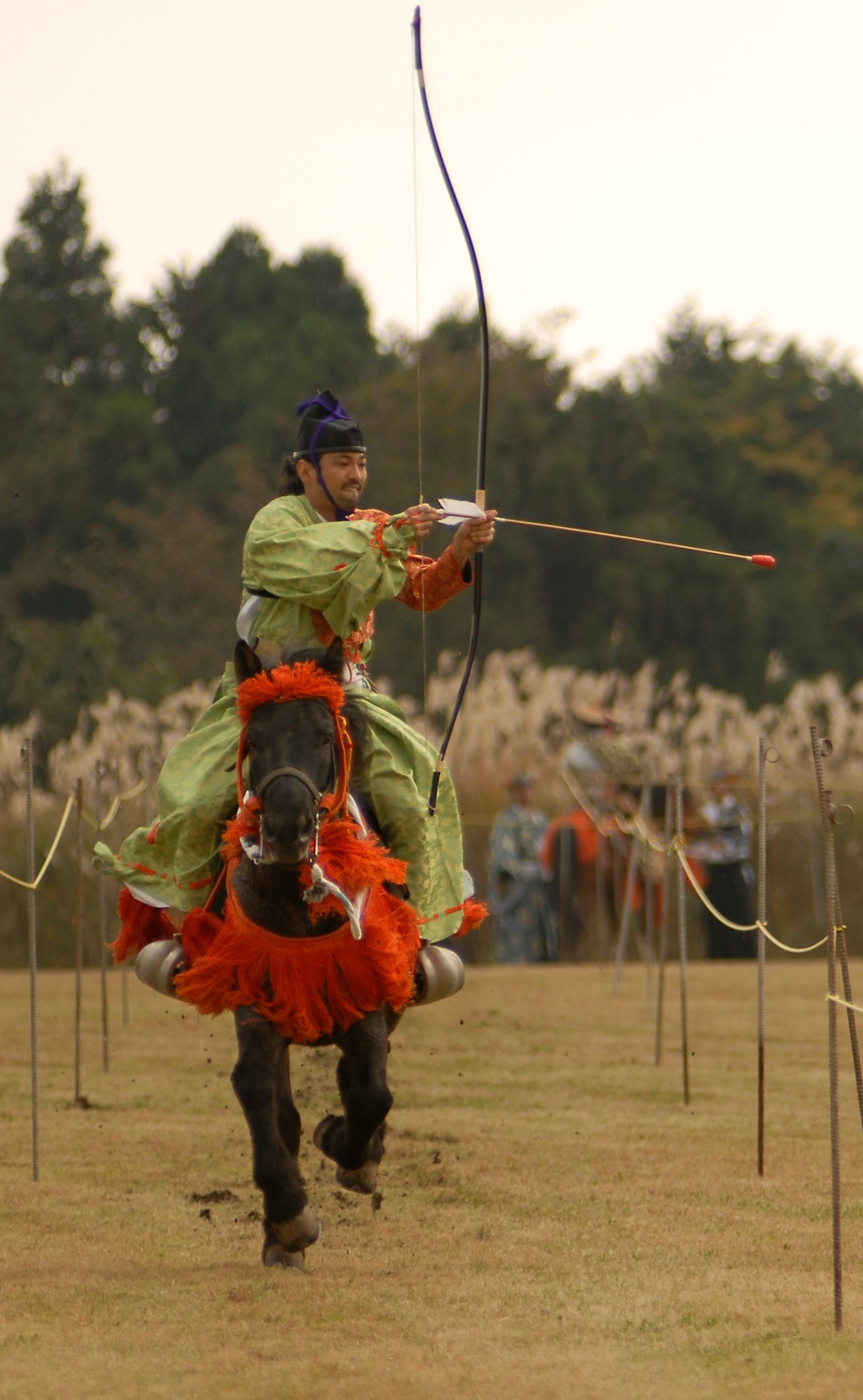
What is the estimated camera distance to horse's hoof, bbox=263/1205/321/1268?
18.6ft

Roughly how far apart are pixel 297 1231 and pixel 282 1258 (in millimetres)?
143

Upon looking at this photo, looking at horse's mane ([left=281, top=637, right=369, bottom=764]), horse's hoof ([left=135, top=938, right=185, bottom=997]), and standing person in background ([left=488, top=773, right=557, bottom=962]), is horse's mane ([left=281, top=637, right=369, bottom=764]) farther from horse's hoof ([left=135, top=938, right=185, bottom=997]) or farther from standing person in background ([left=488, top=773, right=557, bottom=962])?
standing person in background ([left=488, top=773, right=557, bottom=962])

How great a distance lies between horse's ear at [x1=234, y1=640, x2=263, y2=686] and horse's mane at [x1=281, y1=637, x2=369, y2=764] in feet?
0.28

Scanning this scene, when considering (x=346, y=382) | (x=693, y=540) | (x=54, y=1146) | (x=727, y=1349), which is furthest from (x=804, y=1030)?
(x=346, y=382)

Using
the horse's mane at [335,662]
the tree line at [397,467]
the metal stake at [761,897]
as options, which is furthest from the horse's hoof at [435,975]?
the tree line at [397,467]

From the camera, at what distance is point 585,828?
58.4 feet

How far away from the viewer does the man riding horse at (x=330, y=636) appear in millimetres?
5887

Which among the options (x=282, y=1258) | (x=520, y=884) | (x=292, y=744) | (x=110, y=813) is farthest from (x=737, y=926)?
(x=520, y=884)

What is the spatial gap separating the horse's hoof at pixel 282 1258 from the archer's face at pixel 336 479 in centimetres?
227

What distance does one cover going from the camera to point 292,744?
5465 mm

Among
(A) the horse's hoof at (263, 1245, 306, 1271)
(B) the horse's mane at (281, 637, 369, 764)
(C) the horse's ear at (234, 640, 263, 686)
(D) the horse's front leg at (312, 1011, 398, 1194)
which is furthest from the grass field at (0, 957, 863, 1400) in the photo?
(C) the horse's ear at (234, 640, 263, 686)

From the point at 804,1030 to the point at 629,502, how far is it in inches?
1075

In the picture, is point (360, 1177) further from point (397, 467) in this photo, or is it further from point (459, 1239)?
point (397, 467)

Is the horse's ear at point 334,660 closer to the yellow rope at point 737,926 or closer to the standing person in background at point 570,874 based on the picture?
the yellow rope at point 737,926
